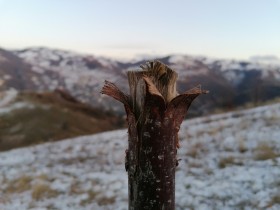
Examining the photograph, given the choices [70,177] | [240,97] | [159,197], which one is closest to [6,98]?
[70,177]

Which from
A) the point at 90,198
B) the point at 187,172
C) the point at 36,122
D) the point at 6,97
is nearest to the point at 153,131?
the point at 90,198

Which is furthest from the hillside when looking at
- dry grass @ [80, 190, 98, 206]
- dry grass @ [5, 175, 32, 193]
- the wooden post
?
the wooden post

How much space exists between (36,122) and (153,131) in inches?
1235

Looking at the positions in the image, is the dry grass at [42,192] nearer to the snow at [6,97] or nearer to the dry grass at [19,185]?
the dry grass at [19,185]

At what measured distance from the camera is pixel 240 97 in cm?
10375

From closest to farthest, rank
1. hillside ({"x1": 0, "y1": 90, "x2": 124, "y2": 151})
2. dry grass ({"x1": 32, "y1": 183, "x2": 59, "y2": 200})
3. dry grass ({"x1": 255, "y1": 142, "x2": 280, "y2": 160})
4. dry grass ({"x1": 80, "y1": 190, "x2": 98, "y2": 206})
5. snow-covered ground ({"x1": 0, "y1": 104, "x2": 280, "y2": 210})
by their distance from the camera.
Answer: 1. snow-covered ground ({"x1": 0, "y1": 104, "x2": 280, "y2": 210})
2. dry grass ({"x1": 80, "y1": 190, "x2": 98, "y2": 206})
3. dry grass ({"x1": 32, "y1": 183, "x2": 59, "y2": 200})
4. dry grass ({"x1": 255, "y1": 142, "x2": 280, "y2": 160})
5. hillside ({"x1": 0, "y1": 90, "x2": 124, "y2": 151})

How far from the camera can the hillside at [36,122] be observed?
3029 cm

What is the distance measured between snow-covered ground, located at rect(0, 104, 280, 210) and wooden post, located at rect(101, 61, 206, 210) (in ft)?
13.3

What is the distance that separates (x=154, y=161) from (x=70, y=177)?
24.9 ft

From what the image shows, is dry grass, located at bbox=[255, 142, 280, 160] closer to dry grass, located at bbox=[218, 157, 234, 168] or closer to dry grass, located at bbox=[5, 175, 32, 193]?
dry grass, located at bbox=[218, 157, 234, 168]

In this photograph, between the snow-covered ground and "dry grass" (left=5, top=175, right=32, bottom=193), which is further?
"dry grass" (left=5, top=175, right=32, bottom=193)

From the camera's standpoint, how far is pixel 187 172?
938 centimetres

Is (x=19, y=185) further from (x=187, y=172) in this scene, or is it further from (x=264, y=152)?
(x=264, y=152)

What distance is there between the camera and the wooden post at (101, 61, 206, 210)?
127 inches
